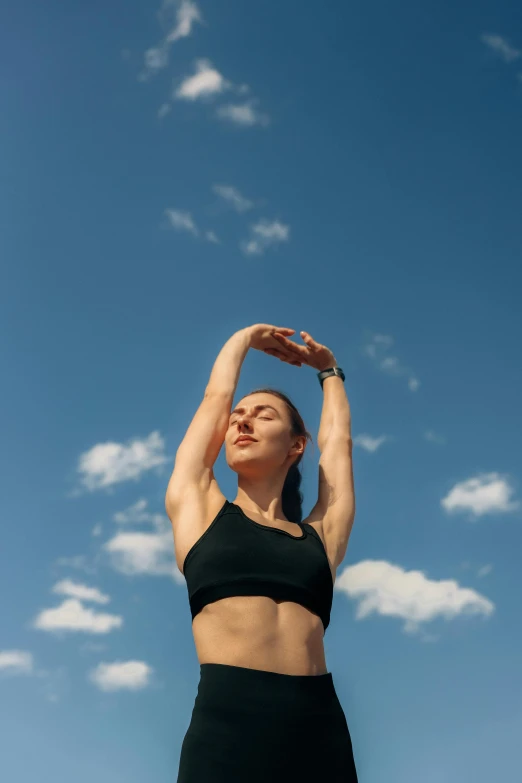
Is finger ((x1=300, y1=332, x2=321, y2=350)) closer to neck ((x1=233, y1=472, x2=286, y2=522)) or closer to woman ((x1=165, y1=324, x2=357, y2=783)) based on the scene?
woman ((x1=165, y1=324, x2=357, y2=783))

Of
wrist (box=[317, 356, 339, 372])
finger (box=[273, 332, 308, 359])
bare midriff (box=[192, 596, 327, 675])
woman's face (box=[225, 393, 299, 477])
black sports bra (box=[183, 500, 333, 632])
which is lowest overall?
bare midriff (box=[192, 596, 327, 675])

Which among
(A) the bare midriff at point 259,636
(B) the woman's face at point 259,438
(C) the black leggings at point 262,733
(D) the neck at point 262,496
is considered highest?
(B) the woman's face at point 259,438

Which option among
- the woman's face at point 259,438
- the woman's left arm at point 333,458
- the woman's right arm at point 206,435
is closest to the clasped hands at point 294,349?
the woman's left arm at point 333,458

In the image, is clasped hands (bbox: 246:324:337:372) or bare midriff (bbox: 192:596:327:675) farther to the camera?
clasped hands (bbox: 246:324:337:372)

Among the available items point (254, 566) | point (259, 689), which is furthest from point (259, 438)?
point (259, 689)

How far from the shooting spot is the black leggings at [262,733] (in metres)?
4.07

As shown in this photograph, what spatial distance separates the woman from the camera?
4168 millimetres

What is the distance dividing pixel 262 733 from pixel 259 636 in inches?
19.9

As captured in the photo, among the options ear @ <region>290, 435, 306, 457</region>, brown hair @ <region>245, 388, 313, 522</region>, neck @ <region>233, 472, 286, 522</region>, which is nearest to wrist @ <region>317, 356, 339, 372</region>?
brown hair @ <region>245, 388, 313, 522</region>

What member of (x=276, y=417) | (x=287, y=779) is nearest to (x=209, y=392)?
(x=276, y=417)

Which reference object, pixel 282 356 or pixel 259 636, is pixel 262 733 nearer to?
pixel 259 636

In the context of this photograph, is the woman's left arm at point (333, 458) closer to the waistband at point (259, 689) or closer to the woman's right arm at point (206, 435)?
the woman's right arm at point (206, 435)

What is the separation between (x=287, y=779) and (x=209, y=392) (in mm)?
2652

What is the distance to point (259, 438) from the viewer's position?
5551 mm
